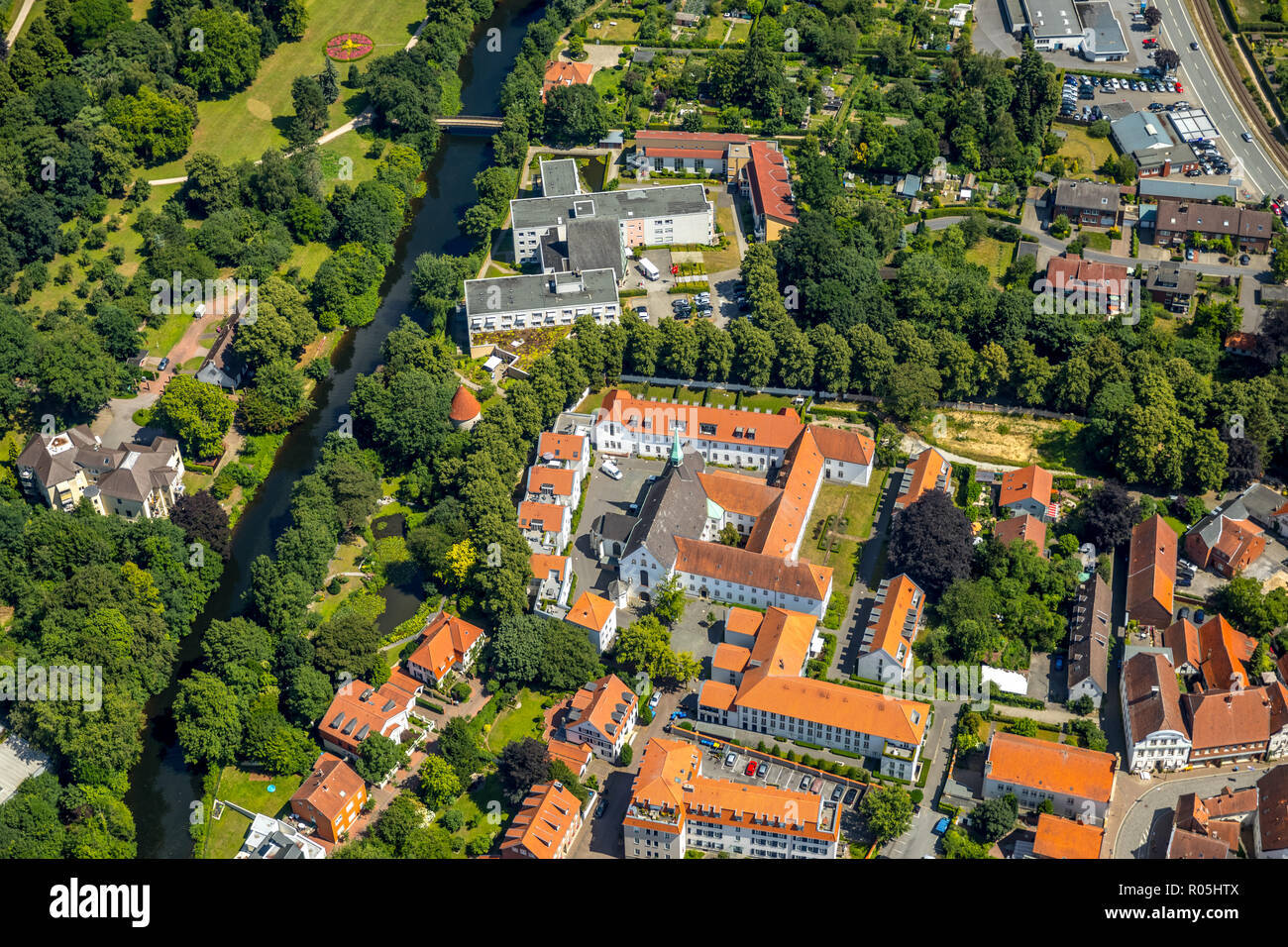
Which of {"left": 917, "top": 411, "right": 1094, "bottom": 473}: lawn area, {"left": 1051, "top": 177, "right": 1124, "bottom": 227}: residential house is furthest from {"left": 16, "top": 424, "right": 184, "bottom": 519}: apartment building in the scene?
{"left": 1051, "top": 177, "right": 1124, "bottom": 227}: residential house

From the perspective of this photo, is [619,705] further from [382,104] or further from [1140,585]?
[382,104]

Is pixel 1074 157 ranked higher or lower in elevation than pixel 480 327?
higher

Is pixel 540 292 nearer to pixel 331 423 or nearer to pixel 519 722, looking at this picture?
pixel 331 423

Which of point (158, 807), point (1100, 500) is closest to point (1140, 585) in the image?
point (1100, 500)

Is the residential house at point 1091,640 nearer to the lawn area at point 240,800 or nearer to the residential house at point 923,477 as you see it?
the residential house at point 923,477

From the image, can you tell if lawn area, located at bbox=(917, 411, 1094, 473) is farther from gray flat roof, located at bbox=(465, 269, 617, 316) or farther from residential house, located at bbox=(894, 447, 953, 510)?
gray flat roof, located at bbox=(465, 269, 617, 316)

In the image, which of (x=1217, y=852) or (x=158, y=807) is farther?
(x=158, y=807)
